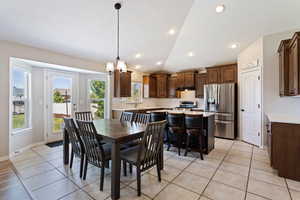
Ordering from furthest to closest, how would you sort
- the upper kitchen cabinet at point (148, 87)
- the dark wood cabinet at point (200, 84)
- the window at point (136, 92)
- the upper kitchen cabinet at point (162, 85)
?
1. the upper kitchen cabinet at point (162, 85)
2. the upper kitchen cabinet at point (148, 87)
3. the window at point (136, 92)
4. the dark wood cabinet at point (200, 84)

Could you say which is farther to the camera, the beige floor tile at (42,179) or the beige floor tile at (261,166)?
the beige floor tile at (261,166)

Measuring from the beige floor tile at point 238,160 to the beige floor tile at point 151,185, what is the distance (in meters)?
1.71

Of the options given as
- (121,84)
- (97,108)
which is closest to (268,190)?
(121,84)

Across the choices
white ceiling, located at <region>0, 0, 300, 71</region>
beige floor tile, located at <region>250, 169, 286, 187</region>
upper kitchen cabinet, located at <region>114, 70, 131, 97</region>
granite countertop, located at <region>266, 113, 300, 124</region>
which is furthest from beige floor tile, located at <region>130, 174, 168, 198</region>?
upper kitchen cabinet, located at <region>114, 70, 131, 97</region>

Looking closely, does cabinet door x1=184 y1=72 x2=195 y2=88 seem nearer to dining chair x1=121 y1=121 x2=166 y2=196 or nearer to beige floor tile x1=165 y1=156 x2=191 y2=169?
beige floor tile x1=165 y1=156 x2=191 y2=169

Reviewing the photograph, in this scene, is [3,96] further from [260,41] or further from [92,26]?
[260,41]

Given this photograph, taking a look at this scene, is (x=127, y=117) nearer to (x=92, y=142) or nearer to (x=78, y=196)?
(x=92, y=142)

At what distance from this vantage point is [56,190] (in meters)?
2.10

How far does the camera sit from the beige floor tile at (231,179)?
2.22 meters

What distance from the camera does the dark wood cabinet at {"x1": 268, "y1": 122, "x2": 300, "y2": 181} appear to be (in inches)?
92.0

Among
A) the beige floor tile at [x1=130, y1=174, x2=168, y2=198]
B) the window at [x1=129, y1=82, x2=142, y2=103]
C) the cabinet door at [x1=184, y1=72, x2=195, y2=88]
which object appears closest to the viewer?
the beige floor tile at [x1=130, y1=174, x2=168, y2=198]

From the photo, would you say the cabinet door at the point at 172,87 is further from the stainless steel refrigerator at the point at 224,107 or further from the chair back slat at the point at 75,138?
the chair back slat at the point at 75,138

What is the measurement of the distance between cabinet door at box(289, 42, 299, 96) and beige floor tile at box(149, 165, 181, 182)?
2652mm

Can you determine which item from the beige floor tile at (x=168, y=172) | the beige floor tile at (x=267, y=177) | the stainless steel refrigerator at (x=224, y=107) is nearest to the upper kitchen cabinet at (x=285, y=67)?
the stainless steel refrigerator at (x=224, y=107)
